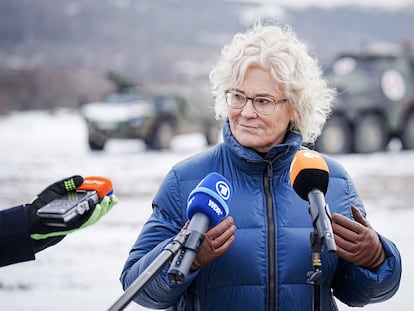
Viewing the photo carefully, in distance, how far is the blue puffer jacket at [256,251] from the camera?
2609 millimetres

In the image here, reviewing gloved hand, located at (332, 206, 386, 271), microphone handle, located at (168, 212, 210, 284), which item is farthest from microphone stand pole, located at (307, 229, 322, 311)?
microphone handle, located at (168, 212, 210, 284)

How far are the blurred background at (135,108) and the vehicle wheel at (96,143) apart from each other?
0.04 m

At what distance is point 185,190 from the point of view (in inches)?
107

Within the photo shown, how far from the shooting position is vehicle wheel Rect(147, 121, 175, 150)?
18.6 meters

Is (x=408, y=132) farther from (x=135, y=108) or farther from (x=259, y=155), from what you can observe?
(x=259, y=155)

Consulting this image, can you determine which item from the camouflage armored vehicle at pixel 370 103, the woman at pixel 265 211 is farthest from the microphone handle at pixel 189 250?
the camouflage armored vehicle at pixel 370 103

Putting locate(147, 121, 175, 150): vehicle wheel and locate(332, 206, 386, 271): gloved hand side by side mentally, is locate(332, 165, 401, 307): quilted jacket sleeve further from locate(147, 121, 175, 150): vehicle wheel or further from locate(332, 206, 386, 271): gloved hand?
locate(147, 121, 175, 150): vehicle wheel

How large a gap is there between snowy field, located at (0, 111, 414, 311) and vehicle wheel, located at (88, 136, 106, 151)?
0.21m

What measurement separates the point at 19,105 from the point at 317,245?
30905 mm

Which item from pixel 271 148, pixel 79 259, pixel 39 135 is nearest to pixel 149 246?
pixel 271 148

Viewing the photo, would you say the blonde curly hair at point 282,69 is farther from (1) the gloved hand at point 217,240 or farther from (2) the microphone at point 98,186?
(2) the microphone at point 98,186

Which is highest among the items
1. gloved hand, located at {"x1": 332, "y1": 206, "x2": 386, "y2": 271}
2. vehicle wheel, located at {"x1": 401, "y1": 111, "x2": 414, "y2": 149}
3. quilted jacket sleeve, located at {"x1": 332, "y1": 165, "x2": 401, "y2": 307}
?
gloved hand, located at {"x1": 332, "y1": 206, "x2": 386, "y2": 271}

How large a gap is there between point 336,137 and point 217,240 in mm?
14661

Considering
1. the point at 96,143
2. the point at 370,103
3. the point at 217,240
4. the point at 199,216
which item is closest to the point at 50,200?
the point at 199,216
